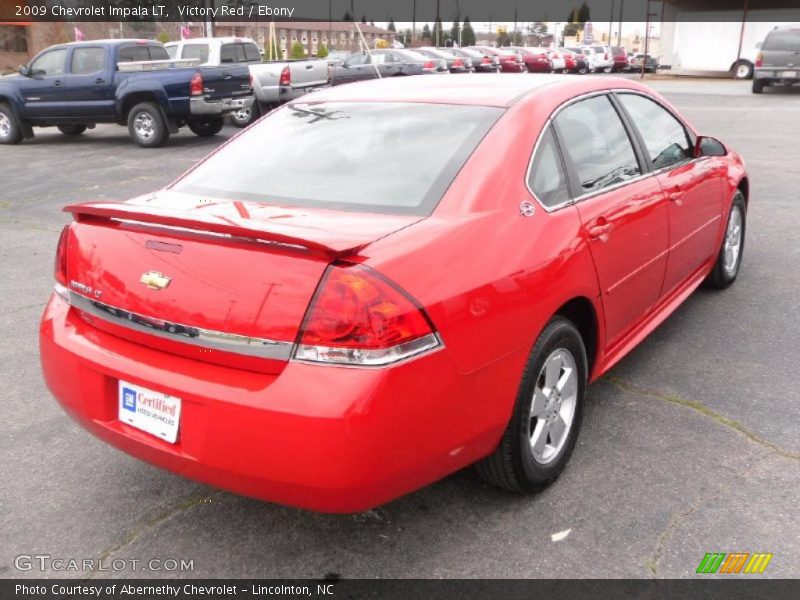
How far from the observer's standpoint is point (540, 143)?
10.5ft

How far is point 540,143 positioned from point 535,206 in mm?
347

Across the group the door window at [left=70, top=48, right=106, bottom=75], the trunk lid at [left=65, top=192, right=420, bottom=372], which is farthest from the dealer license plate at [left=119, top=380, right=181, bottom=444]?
the door window at [left=70, top=48, right=106, bottom=75]

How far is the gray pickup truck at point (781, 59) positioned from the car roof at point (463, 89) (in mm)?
22912

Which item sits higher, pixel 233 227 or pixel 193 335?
pixel 233 227

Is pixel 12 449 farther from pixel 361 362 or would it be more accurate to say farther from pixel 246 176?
pixel 361 362

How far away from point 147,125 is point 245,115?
216 cm

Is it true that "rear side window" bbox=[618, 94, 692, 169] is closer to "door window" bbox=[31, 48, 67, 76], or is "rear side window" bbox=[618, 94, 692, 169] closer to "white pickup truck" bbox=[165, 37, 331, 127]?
"white pickup truck" bbox=[165, 37, 331, 127]

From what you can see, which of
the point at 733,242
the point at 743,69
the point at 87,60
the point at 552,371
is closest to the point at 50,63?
the point at 87,60

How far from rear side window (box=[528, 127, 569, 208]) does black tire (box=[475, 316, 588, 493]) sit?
0.49 metres

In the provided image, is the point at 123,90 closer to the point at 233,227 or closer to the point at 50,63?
the point at 50,63

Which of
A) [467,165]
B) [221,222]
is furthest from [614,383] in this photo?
[221,222]

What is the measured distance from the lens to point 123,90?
13.8 meters

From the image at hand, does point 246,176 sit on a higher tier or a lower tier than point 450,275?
higher

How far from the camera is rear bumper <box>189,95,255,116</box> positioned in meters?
13.7
